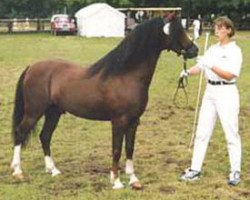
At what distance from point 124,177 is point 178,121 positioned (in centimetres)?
431

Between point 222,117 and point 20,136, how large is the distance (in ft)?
8.80

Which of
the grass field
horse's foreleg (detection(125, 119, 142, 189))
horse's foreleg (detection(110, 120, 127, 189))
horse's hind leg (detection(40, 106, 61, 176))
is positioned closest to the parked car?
the grass field

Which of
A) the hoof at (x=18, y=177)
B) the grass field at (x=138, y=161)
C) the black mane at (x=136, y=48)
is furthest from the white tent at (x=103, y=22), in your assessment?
the black mane at (x=136, y=48)

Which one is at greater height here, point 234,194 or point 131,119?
point 131,119

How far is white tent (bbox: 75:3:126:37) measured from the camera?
152 ft

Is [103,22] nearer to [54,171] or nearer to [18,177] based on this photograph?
[54,171]

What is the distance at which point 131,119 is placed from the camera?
7203 mm

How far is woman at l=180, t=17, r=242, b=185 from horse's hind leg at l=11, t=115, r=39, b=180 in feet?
7.02

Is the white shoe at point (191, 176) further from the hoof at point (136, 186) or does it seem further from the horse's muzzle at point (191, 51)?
the horse's muzzle at point (191, 51)

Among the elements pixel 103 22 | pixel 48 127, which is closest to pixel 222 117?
pixel 48 127

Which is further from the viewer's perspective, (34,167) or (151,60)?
(34,167)

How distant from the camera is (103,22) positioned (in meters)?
46.6

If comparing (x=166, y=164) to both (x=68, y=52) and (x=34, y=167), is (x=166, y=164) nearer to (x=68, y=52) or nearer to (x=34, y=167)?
(x=34, y=167)

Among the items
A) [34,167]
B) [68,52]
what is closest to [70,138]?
[34,167]
